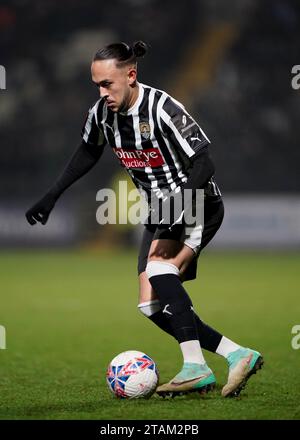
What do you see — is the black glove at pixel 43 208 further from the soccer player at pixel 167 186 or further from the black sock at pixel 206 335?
the black sock at pixel 206 335

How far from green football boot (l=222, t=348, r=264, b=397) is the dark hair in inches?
65.7

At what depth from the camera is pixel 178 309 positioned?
4.62 m

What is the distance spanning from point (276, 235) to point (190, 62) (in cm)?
648

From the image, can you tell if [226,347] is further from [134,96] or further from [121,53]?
[121,53]

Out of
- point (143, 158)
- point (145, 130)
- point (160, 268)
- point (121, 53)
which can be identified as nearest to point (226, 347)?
point (160, 268)

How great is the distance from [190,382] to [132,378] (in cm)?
30

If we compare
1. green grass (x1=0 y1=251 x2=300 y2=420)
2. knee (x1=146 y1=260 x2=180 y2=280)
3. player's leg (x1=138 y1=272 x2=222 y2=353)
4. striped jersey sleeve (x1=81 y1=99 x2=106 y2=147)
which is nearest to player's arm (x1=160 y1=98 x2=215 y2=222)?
knee (x1=146 y1=260 x2=180 y2=280)

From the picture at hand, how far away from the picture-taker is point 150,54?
21000 millimetres

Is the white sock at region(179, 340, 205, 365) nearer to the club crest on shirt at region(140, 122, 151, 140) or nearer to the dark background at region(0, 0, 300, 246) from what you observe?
the club crest on shirt at region(140, 122, 151, 140)

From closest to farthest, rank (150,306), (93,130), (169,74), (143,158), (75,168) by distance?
(143,158), (150,306), (93,130), (75,168), (169,74)

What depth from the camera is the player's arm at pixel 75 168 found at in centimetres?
508

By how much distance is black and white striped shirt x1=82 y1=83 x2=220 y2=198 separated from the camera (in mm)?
4617

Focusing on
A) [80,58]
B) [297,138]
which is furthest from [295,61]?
[80,58]
